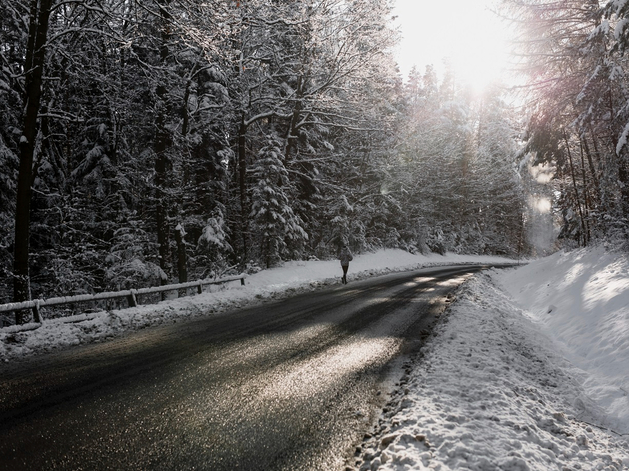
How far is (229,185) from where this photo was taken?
857 inches

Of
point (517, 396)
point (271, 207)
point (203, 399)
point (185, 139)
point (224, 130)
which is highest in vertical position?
point (224, 130)

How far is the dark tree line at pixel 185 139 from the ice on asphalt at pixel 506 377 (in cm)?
384

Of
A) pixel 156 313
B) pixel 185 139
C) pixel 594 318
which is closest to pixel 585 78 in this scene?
pixel 594 318

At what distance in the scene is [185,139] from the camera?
13688 mm

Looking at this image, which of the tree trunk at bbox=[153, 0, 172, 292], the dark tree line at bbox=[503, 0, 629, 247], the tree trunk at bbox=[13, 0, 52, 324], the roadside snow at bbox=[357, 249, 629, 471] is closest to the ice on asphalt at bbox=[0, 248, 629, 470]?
the roadside snow at bbox=[357, 249, 629, 471]

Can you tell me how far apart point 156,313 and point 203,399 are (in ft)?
18.0

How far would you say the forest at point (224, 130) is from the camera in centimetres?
895

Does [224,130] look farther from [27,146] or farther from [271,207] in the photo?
[27,146]

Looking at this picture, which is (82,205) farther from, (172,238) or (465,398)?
(465,398)

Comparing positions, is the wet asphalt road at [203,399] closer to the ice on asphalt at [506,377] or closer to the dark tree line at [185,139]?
the ice on asphalt at [506,377]

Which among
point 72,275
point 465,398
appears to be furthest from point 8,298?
point 465,398

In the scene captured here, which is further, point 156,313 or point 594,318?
point 156,313

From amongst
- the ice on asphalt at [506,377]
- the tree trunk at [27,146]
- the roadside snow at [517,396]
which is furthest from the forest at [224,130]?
the roadside snow at [517,396]

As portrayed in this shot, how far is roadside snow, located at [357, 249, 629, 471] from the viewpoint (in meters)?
2.94
